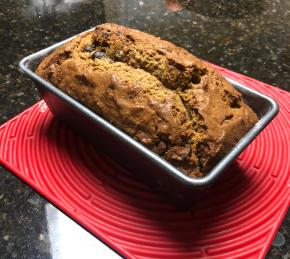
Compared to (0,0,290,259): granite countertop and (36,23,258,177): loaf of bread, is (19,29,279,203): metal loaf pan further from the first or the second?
(0,0,290,259): granite countertop

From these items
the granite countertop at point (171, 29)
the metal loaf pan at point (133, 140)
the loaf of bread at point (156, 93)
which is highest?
the loaf of bread at point (156, 93)

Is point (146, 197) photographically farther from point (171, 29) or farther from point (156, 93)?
point (171, 29)

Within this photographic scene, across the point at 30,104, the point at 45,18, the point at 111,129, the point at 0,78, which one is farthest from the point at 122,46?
the point at 45,18

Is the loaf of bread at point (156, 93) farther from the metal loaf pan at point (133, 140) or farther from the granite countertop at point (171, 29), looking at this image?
the granite countertop at point (171, 29)

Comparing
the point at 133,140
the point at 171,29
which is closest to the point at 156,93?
the point at 133,140

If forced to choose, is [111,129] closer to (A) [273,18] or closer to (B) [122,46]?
(B) [122,46]

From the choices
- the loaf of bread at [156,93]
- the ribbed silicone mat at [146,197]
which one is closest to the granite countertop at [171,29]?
the ribbed silicone mat at [146,197]
